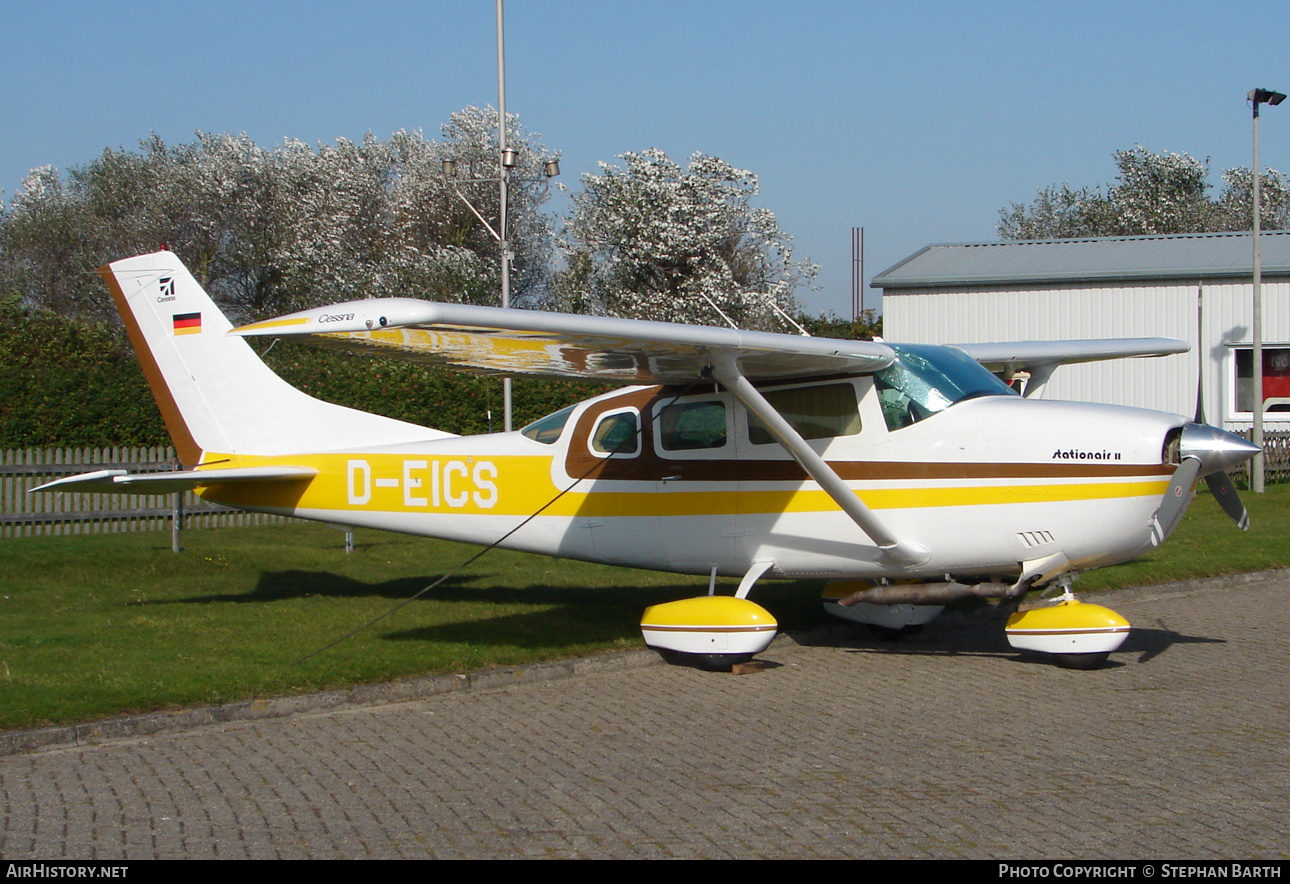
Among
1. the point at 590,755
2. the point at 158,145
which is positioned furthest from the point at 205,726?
the point at 158,145

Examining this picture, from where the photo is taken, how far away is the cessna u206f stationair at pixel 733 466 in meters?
7.57

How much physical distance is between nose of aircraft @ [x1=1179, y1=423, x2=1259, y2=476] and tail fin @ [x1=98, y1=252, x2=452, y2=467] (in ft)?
20.4

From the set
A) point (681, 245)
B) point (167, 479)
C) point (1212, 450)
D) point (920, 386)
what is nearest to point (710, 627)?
point (920, 386)

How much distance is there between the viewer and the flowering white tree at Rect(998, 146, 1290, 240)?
58.2 m

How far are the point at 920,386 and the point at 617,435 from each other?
2466mm

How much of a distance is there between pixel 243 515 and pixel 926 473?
1289cm

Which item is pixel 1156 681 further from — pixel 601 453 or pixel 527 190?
pixel 527 190

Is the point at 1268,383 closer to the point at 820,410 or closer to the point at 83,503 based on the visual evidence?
the point at 820,410

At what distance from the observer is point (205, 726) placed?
22.1ft

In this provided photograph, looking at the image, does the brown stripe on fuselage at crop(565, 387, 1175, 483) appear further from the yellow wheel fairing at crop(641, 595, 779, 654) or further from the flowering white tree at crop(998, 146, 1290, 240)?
the flowering white tree at crop(998, 146, 1290, 240)

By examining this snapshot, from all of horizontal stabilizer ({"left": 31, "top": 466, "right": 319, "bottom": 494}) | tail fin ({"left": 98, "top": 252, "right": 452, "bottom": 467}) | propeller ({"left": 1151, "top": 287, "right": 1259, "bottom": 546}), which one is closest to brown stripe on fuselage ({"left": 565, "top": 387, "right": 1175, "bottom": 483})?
propeller ({"left": 1151, "top": 287, "right": 1259, "bottom": 546})

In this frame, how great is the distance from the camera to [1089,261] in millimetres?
31016

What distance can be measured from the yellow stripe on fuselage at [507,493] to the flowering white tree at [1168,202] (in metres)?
53.0

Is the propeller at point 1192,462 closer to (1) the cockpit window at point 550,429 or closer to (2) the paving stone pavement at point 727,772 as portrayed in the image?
(2) the paving stone pavement at point 727,772
